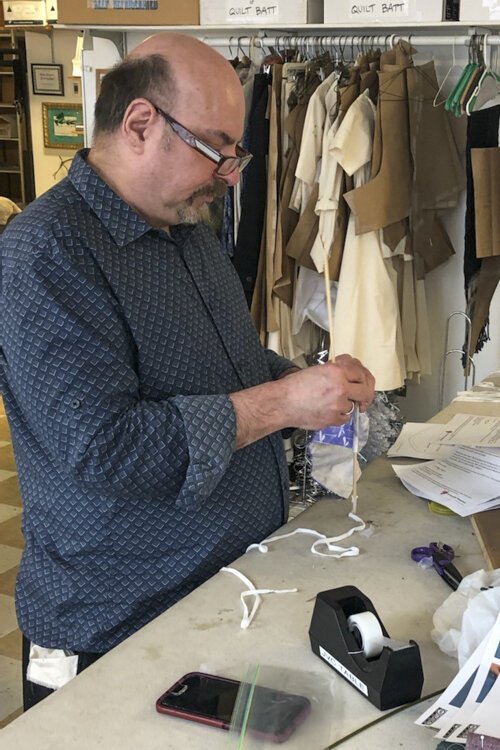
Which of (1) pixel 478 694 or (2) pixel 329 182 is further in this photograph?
(2) pixel 329 182

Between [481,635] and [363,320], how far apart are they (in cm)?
200

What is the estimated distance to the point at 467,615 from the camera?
38.2 inches

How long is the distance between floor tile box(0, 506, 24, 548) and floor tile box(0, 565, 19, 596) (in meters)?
0.20

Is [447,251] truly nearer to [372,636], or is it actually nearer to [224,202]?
[224,202]

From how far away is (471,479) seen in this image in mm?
1546

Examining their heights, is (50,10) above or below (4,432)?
above

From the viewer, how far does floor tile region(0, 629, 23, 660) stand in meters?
2.50

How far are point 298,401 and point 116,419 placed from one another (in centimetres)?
28

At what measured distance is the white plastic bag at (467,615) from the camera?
0.95m

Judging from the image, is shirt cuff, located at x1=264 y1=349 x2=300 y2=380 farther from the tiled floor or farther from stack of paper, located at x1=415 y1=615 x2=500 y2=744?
the tiled floor

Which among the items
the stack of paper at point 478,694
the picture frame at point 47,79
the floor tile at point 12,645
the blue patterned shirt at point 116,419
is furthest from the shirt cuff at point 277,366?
the picture frame at point 47,79

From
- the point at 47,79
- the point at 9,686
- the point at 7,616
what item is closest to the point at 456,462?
the point at 9,686

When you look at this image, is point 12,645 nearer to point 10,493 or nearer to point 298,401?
point 10,493

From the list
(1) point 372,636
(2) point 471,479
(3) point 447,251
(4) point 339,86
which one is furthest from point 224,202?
(1) point 372,636
